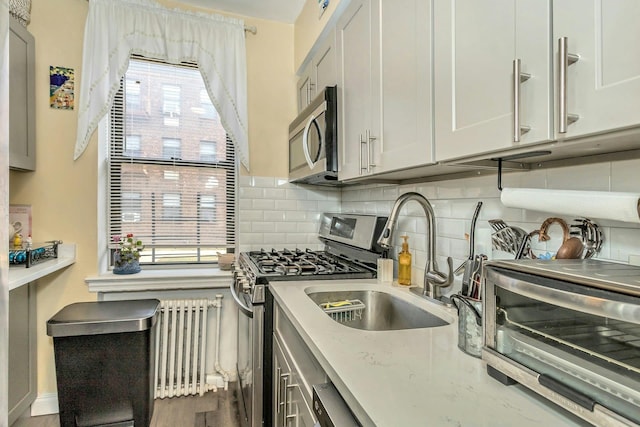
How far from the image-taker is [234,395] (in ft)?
8.08

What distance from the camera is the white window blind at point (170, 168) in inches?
97.9

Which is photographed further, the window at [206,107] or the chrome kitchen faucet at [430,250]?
the window at [206,107]

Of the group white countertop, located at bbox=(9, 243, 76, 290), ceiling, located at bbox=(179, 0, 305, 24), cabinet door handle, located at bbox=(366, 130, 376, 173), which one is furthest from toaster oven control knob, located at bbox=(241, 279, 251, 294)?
ceiling, located at bbox=(179, 0, 305, 24)

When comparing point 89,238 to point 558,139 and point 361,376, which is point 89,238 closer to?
point 361,376

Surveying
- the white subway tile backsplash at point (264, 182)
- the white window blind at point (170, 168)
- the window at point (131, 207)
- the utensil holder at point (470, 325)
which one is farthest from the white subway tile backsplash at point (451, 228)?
the window at point (131, 207)

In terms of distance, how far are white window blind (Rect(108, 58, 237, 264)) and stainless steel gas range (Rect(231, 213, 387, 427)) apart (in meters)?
0.48

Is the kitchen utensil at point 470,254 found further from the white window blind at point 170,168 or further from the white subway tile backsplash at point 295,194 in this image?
the white window blind at point 170,168

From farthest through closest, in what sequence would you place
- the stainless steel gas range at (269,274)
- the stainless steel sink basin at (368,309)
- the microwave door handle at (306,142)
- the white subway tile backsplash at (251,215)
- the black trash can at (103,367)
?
the white subway tile backsplash at (251,215)
the microwave door handle at (306,142)
the black trash can at (103,367)
the stainless steel gas range at (269,274)
the stainless steel sink basin at (368,309)

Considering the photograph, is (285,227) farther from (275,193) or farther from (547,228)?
(547,228)

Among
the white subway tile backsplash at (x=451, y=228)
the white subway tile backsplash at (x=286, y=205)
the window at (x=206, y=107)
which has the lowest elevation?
the white subway tile backsplash at (x=451, y=228)

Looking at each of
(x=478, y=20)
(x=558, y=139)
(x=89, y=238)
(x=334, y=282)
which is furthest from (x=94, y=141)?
(x=558, y=139)

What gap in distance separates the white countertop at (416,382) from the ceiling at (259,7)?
2253 millimetres

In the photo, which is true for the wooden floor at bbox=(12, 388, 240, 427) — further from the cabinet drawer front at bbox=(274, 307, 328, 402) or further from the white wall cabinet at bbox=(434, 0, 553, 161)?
the white wall cabinet at bbox=(434, 0, 553, 161)

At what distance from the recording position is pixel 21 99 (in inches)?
82.0
